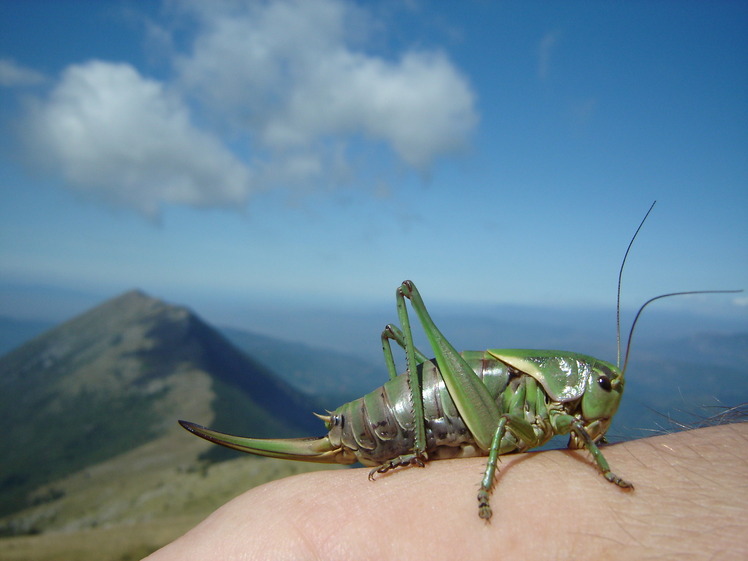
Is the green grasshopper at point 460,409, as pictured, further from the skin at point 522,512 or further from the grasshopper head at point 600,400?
the skin at point 522,512

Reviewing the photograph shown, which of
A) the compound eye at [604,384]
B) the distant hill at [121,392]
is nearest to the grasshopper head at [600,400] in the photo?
the compound eye at [604,384]

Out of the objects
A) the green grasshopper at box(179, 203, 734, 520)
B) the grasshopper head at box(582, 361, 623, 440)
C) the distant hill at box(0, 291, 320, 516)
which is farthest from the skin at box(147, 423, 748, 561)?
the distant hill at box(0, 291, 320, 516)

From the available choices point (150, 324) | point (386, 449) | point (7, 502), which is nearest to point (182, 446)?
point (7, 502)

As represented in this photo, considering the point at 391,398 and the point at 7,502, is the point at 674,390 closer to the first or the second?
the point at 391,398

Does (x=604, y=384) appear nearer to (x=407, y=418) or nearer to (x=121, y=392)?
(x=407, y=418)

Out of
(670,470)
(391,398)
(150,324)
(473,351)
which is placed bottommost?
(670,470)
